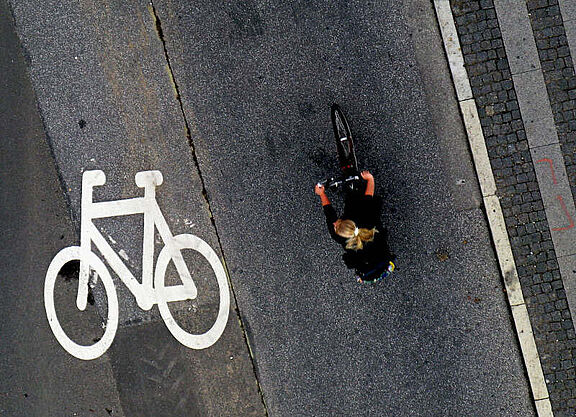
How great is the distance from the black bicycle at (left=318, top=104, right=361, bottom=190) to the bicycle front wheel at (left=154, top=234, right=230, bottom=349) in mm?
1679

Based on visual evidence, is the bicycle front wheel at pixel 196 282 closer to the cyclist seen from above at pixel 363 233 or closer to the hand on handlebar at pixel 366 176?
the cyclist seen from above at pixel 363 233

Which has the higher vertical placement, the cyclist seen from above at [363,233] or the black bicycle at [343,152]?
the black bicycle at [343,152]

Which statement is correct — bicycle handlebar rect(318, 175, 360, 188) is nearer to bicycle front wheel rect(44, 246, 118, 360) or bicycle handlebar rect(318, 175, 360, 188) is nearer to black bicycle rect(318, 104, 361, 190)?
black bicycle rect(318, 104, 361, 190)

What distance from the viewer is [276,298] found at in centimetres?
520

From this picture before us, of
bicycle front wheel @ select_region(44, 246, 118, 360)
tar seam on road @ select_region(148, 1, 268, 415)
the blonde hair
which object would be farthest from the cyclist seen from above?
bicycle front wheel @ select_region(44, 246, 118, 360)

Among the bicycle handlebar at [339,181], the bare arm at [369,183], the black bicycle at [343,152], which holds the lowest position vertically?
the bare arm at [369,183]

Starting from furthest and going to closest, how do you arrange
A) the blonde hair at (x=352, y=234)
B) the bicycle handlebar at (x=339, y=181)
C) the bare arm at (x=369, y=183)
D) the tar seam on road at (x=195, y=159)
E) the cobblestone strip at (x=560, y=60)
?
the tar seam on road at (x=195, y=159)
the cobblestone strip at (x=560, y=60)
the bicycle handlebar at (x=339, y=181)
the bare arm at (x=369, y=183)
the blonde hair at (x=352, y=234)

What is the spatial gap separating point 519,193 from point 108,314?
17.5ft

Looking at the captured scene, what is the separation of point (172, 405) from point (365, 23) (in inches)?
211

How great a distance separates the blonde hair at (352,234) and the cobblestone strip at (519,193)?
82.5 inches

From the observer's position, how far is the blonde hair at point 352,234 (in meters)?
4.10

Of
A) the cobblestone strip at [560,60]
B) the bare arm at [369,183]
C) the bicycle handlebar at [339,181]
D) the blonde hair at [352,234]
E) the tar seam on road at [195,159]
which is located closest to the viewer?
the blonde hair at [352,234]

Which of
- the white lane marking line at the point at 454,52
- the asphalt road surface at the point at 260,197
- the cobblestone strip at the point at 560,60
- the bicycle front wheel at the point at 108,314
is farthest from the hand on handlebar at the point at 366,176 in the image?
the bicycle front wheel at the point at 108,314

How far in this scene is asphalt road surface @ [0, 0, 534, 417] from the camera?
202 inches
